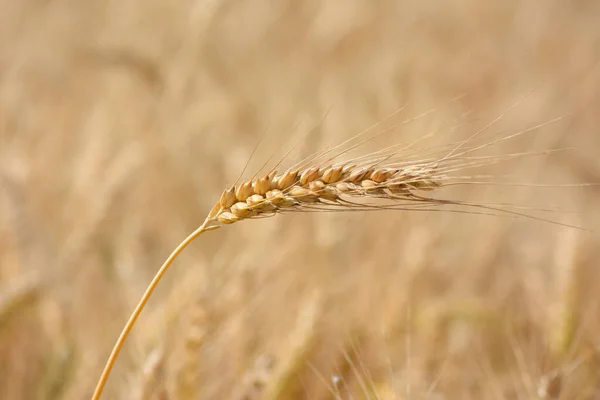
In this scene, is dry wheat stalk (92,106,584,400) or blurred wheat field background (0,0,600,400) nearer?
dry wheat stalk (92,106,584,400)

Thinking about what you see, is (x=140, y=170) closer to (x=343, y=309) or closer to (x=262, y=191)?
(x=343, y=309)

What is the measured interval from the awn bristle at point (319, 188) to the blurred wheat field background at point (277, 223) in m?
0.19

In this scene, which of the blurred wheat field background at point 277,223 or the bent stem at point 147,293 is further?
the blurred wheat field background at point 277,223

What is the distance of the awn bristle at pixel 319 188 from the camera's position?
1.85 feet

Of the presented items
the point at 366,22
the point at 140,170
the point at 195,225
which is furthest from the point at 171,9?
the point at 195,225

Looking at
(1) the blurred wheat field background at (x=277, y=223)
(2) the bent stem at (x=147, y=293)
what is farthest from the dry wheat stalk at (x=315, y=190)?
(1) the blurred wheat field background at (x=277, y=223)

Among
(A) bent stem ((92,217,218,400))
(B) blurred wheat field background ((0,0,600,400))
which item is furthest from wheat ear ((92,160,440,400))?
(B) blurred wheat field background ((0,0,600,400))

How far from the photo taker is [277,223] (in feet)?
4.80

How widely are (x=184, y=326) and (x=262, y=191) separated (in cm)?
49

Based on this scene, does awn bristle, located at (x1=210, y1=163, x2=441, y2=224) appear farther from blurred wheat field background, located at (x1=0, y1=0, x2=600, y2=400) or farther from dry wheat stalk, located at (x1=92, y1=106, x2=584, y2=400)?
blurred wheat field background, located at (x1=0, y1=0, x2=600, y2=400)

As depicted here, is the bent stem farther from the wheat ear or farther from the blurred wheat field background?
the blurred wheat field background

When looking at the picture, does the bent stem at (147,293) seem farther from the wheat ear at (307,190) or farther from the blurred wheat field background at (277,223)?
the blurred wheat field background at (277,223)

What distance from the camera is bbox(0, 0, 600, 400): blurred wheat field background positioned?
99cm

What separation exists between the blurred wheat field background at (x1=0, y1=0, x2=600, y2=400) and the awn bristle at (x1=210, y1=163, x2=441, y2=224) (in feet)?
0.62
